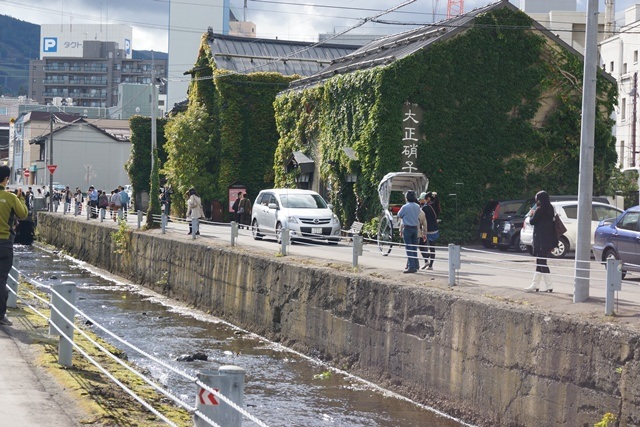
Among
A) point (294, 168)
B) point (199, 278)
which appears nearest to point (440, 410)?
point (199, 278)

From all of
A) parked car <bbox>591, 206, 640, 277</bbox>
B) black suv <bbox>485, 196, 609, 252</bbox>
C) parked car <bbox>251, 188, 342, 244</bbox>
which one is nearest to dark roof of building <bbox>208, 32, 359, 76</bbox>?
parked car <bbox>251, 188, 342, 244</bbox>

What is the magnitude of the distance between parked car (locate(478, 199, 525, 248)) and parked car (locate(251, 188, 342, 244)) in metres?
4.52

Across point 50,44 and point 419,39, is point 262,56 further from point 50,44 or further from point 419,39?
point 50,44

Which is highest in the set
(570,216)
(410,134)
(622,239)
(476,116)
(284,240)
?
(476,116)

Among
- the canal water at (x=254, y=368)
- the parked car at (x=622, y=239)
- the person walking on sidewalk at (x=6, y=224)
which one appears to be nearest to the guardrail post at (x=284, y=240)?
the canal water at (x=254, y=368)

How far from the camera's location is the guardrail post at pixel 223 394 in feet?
19.3

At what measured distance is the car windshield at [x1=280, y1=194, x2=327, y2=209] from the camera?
102 ft

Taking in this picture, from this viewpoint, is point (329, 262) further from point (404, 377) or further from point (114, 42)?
point (114, 42)

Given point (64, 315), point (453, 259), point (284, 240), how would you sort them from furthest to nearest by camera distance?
point (284, 240)
point (453, 259)
point (64, 315)

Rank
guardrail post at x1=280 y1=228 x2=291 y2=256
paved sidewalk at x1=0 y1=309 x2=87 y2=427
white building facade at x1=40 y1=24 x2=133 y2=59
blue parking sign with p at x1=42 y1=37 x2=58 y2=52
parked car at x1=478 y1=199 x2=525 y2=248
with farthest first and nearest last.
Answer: white building facade at x1=40 y1=24 x2=133 y2=59 < blue parking sign with p at x1=42 y1=37 x2=58 y2=52 < parked car at x1=478 y1=199 x2=525 y2=248 < guardrail post at x1=280 y1=228 x2=291 y2=256 < paved sidewalk at x1=0 y1=309 x2=87 y2=427

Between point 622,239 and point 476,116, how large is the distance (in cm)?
1436

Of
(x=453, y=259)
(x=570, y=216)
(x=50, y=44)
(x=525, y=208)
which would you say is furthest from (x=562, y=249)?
(x=50, y=44)

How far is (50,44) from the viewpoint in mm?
172875

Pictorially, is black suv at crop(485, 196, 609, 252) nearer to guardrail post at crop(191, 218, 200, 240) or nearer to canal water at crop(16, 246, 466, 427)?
guardrail post at crop(191, 218, 200, 240)
